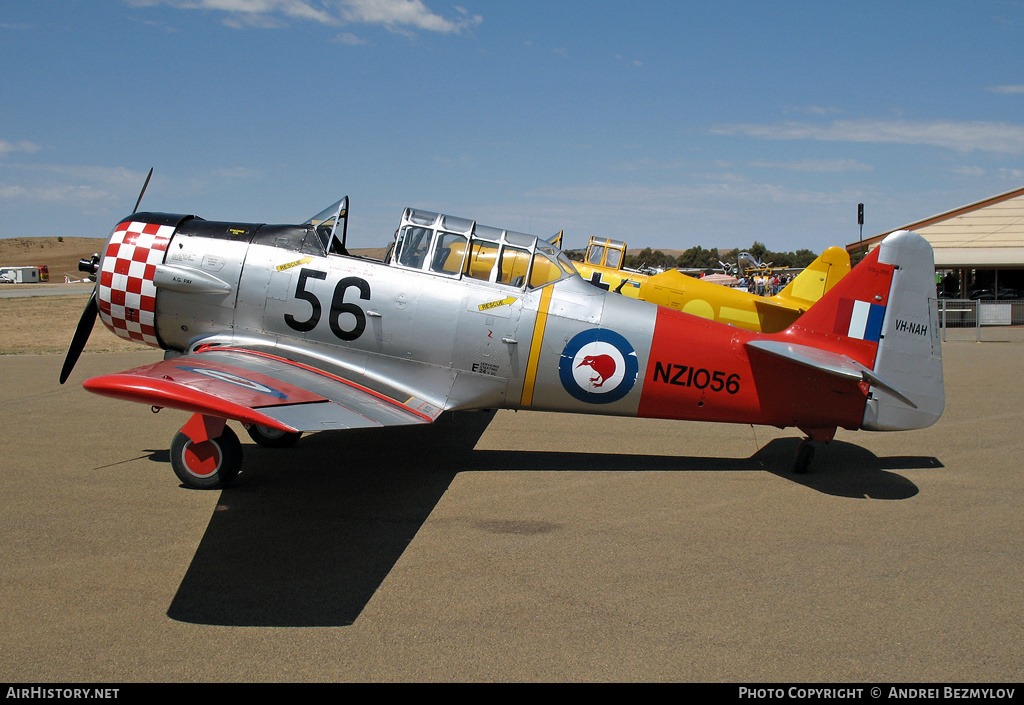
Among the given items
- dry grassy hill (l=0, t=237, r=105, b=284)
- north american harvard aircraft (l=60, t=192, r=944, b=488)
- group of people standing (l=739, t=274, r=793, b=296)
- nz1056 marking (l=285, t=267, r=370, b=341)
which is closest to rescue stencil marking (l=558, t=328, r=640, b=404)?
north american harvard aircraft (l=60, t=192, r=944, b=488)

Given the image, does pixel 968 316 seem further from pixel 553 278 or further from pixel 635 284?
pixel 553 278

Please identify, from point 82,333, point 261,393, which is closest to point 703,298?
point 261,393

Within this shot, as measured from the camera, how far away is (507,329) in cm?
653

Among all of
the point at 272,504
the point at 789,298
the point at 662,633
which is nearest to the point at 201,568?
the point at 272,504

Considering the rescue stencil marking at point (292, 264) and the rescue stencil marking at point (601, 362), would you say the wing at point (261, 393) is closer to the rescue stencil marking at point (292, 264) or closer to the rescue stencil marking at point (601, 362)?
the rescue stencil marking at point (292, 264)

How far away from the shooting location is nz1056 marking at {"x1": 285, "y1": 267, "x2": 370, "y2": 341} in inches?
259

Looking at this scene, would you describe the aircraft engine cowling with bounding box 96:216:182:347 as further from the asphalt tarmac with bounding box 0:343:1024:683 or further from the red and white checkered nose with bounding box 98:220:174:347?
the asphalt tarmac with bounding box 0:343:1024:683

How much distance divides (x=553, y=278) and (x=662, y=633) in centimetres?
388

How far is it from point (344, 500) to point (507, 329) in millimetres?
2207

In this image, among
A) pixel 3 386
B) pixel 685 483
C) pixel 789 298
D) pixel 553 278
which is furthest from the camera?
pixel 789 298

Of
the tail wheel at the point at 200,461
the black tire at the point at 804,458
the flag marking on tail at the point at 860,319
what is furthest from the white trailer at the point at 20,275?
the flag marking on tail at the point at 860,319

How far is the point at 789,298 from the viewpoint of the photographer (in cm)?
1270

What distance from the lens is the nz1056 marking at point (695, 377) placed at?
645 centimetres

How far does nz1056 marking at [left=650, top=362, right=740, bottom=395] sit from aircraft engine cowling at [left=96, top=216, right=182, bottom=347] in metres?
5.20
